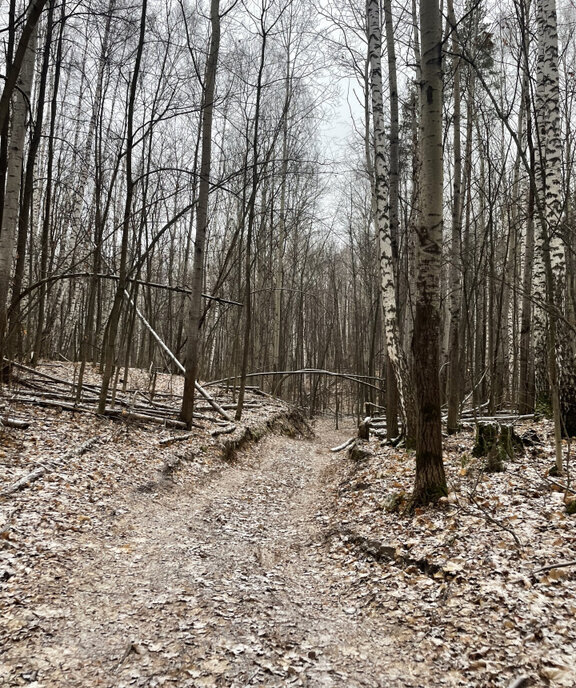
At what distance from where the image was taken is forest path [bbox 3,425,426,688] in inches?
100

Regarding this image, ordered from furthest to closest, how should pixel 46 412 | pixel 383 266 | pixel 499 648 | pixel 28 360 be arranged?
pixel 28 360
pixel 383 266
pixel 46 412
pixel 499 648

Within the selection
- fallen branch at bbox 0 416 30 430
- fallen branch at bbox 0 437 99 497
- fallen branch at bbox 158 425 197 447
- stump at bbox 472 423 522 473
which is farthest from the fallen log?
stump at bbox 472 423 522 473

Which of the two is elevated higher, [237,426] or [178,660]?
[237,426]

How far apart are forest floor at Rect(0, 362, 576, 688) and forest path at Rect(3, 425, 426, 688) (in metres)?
0.01

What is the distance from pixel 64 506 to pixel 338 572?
2939 mm

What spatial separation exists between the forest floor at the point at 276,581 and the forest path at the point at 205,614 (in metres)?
0.01

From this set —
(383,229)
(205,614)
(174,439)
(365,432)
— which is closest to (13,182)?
(174,439)

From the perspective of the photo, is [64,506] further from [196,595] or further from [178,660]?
[178,660]

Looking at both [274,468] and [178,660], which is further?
[274,468]

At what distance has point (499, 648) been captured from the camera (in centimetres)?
255

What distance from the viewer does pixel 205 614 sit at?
3.11 meters

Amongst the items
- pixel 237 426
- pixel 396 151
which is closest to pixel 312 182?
pixel 396 151

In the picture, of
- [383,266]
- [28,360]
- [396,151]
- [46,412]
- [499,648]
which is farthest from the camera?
[28,360]

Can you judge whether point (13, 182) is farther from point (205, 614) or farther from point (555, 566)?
point (555, 566)
